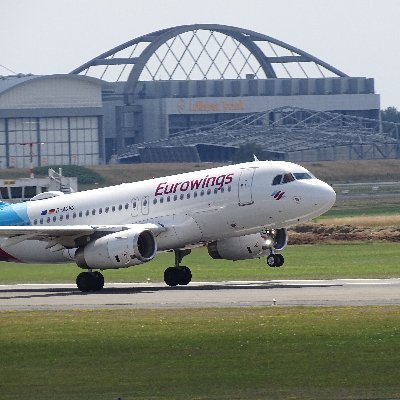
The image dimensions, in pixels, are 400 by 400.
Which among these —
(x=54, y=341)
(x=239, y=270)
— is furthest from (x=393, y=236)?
(x=54, y=341)

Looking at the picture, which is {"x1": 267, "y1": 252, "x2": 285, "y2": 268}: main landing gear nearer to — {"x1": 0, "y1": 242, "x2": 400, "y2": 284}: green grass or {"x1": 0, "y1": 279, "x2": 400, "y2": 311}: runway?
{"x1": 0, "y1": 279, "x2": 400, "y2": 311}: runway

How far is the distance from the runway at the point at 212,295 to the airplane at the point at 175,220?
4.23 ft

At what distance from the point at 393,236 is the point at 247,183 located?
27275 millimetres

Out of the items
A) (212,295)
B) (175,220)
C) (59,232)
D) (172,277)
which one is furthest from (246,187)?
(59,232)

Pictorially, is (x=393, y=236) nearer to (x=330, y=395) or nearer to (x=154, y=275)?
(x=154, y=275)

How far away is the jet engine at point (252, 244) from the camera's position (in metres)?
60.4

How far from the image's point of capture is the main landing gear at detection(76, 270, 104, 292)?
58.2 meters

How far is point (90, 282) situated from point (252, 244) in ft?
22.1

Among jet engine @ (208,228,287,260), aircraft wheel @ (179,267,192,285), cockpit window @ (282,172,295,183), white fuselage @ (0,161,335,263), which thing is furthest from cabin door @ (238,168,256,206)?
aircraft wheel @ (179,267,192,285)

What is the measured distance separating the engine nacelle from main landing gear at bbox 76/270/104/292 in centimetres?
43

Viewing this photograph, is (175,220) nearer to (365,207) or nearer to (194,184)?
(194,184)

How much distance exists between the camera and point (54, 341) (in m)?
39.0

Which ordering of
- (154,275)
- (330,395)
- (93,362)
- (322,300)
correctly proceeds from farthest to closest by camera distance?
(154,275) < (322,300) < (93,362) < (330,395)

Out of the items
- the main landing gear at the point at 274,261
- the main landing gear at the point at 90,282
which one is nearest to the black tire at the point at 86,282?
the main landing gear at the point at 90,282
